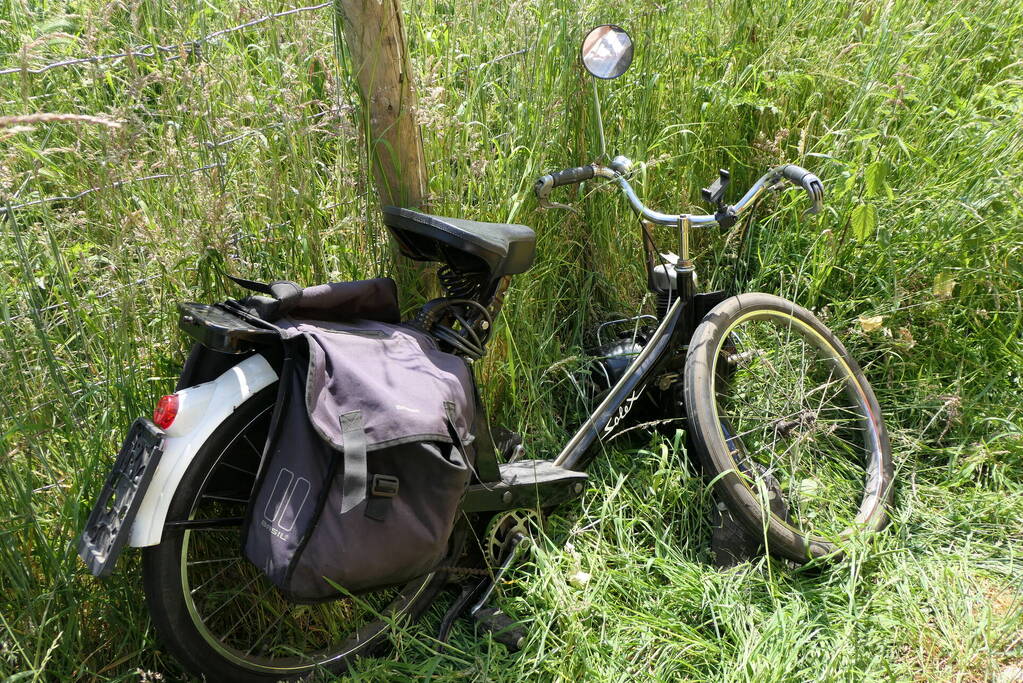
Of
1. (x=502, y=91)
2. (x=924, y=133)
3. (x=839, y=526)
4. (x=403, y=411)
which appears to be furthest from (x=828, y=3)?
(x=403, y=411)

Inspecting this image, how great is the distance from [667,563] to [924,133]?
2261 millimetres

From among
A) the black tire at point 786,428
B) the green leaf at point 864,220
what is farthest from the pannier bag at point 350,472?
the green leaf at point 864,220

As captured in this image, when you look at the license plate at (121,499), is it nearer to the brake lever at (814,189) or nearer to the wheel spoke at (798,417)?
the wheel spoke at (798,417)

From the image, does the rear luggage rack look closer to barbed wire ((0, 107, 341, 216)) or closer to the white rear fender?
the white rear fender

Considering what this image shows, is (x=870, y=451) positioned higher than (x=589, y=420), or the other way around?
(x=589, y=420)

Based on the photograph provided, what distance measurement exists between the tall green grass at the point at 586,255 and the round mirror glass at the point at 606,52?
1.04ft

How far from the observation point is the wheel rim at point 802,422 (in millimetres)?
3096

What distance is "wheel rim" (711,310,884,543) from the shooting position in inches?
122

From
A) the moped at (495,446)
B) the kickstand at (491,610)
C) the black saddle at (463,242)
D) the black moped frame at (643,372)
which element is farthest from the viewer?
the black moped frame at (643,372)

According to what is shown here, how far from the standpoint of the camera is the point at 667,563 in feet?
9.59

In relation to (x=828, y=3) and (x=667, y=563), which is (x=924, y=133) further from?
(x=667, y=563)

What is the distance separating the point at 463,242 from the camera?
7.89 feet

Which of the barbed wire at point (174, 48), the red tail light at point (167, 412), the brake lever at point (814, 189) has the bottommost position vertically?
the red tail light at point (167, 412)

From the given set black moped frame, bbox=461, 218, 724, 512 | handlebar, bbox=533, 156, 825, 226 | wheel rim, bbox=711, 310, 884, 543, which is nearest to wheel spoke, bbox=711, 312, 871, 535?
wheel rim, bbox=711, 310, 884, 543
